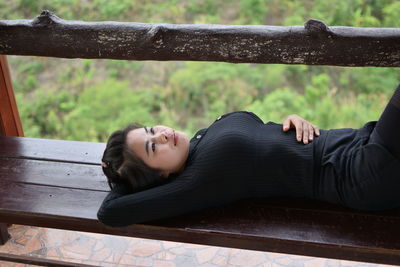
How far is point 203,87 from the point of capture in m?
6.82

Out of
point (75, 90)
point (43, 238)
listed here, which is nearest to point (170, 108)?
point (75, 90)

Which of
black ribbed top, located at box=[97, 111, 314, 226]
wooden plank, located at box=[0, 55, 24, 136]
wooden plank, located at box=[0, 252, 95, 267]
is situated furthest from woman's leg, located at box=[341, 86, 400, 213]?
wooden plank, located at box=[0, 55, 24, 136]

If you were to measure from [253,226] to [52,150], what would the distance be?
1239mm

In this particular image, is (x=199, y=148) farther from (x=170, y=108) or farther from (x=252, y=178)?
(x=170, y=108)

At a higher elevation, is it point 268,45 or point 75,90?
point 268,45

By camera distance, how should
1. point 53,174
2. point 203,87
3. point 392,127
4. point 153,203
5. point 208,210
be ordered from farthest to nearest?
point 203,87 → point 53,174 → point 208,210 → point 153,203 → point 392,127

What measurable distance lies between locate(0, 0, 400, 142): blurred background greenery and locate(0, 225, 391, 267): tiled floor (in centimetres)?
346

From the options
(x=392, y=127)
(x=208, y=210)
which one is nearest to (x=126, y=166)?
(x=208, y=210)

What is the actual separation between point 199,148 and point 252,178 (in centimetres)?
26

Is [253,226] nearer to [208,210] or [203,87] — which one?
[208,210]

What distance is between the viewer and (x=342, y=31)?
2.04 meters

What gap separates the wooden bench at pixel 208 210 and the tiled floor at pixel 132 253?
417 mm

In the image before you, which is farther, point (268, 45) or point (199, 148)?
point (268, 45)

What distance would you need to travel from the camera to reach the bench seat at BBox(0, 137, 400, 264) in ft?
5.74
